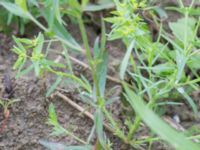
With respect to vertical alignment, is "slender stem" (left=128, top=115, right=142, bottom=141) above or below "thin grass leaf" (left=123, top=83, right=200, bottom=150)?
below

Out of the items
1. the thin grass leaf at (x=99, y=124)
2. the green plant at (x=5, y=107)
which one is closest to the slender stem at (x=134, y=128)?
the thin grass leaf at (x=99, y=124)

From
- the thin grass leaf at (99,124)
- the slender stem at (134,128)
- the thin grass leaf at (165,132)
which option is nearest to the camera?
the thin grass leaf at (165,132)

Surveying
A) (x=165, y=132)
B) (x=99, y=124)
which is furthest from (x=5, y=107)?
(x=165, y=132)

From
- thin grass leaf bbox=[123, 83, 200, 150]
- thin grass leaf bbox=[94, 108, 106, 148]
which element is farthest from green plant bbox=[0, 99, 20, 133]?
thin grass leaf bbox=[123, 83, 200, 150]

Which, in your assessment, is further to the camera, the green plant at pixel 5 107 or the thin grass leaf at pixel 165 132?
the green plant at pixel 5 107

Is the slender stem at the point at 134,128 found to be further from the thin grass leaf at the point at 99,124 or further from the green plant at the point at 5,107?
the green plant at the point at 5,107

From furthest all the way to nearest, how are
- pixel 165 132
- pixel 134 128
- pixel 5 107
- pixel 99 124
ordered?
pixel 5 107
pixel 134 128
pixel 99 124
pixel 165 132

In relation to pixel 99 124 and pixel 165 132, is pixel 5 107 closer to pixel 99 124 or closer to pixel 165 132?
pixel 99 124

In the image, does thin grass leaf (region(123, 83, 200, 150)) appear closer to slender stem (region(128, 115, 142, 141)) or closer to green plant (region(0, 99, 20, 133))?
slender stem (region(128, 115, 142, 141))

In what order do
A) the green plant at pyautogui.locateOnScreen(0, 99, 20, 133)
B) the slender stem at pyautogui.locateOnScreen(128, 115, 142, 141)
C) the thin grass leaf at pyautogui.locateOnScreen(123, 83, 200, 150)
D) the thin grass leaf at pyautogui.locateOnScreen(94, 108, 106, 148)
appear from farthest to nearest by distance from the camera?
the green plant at pyautogui.locateOnScreen(0, 99, 20, 133), the slender stem at pyautogui.locateOnScreen(128, 115, 142, 141), the thin grass leaf at pyautogui.locateOnScreen(94, 108, 106, 148), the thin grass leaf at pyautogui.locateOnScreen(123, 83, 200, 150)

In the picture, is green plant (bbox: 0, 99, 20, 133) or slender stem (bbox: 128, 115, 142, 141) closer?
slender stem (bbox: 128, 115, 142, 141)

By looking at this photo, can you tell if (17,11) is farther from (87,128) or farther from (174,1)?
(174,1)

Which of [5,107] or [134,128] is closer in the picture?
[134,128]

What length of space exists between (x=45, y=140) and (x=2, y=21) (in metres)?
0.57
